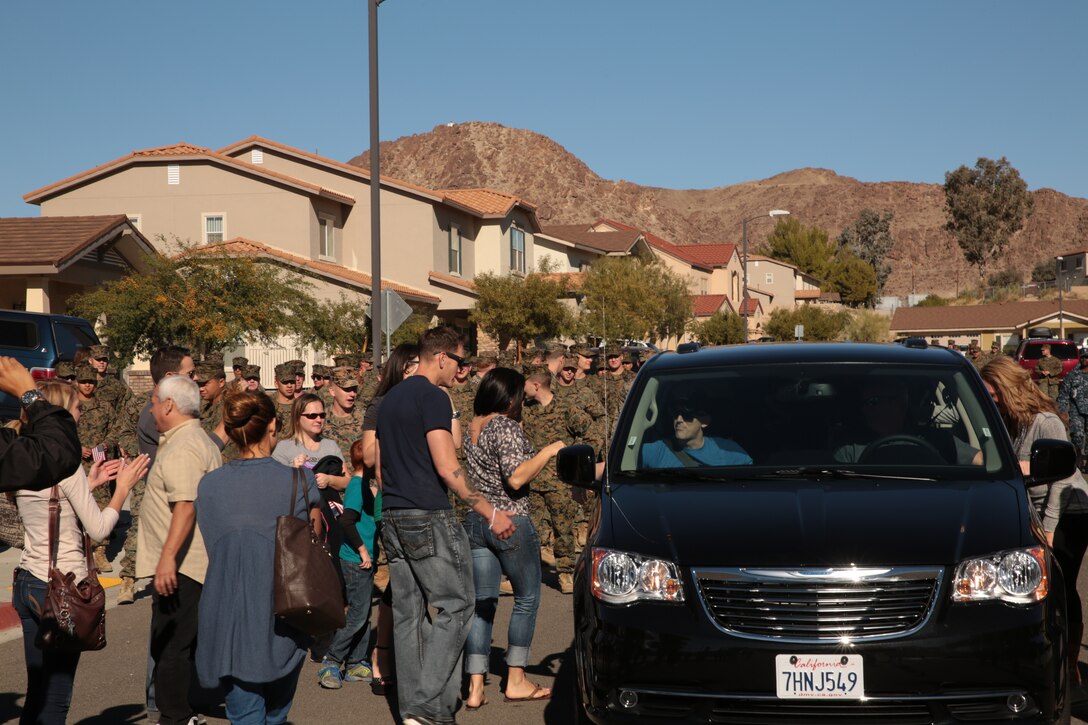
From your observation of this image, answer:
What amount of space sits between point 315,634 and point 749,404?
2325mm

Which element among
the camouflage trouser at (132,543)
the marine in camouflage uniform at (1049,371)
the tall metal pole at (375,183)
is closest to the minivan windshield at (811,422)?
the camouflage trouser at (132,543)

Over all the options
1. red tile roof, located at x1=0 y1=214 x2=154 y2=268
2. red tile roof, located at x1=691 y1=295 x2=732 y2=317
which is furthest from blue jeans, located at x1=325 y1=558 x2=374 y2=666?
red tile roof, located at x1=691 y1=295 x2=732 y2=317

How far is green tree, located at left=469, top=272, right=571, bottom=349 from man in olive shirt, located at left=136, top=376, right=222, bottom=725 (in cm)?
3667

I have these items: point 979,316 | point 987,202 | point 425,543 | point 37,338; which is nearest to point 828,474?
point 425,543

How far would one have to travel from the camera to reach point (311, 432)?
7.93 metres

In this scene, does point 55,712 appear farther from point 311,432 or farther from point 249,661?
point 311,432

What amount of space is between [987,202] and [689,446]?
4539 inches

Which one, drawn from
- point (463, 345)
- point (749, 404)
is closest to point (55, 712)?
point (463, 345)

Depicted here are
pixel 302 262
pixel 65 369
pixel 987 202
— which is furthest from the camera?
pixel 987 202

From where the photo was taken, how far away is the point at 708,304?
266ft

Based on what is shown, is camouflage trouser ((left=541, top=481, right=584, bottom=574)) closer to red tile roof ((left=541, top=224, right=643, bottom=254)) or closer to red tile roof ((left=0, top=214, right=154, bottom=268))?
red tile roof ((left=0, top=214, right=154, bottom=268))

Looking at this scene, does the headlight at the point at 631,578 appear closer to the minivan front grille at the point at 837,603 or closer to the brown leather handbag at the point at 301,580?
the minivan front grille at the point at 837,603

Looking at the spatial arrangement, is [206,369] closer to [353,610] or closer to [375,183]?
[353,610]

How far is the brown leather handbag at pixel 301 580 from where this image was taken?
4.96 meters
